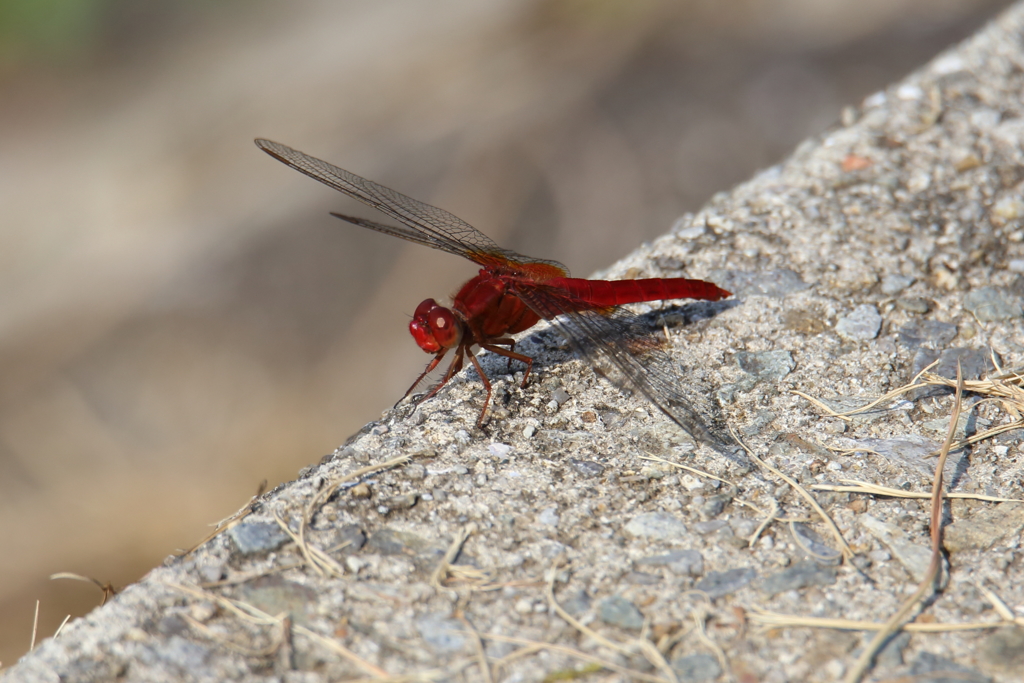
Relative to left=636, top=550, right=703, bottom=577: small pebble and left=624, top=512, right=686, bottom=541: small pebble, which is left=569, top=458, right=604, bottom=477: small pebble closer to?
left=624, top=512, right=686, bottom=541: small pebble

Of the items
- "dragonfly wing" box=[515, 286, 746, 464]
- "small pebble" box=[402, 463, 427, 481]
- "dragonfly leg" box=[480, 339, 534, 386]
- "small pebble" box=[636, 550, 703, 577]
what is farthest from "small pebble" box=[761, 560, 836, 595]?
"dragonfly leg" box=[480, 339, 534, 386]

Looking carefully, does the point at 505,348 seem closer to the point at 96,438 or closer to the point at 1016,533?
the point at 1016,533

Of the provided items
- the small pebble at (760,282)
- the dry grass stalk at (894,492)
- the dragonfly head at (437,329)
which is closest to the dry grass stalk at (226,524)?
the dragonfly head at (437,329)

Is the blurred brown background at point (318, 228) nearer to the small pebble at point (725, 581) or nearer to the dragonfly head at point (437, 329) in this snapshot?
the dragonfly head at point (437, 329)

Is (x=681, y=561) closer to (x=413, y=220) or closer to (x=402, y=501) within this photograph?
(x=402, y=501)

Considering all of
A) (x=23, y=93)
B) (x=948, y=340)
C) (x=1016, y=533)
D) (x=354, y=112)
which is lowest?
(x=1016, y=533)

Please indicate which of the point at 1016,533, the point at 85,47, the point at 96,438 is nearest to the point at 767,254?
the point at 1016,533
